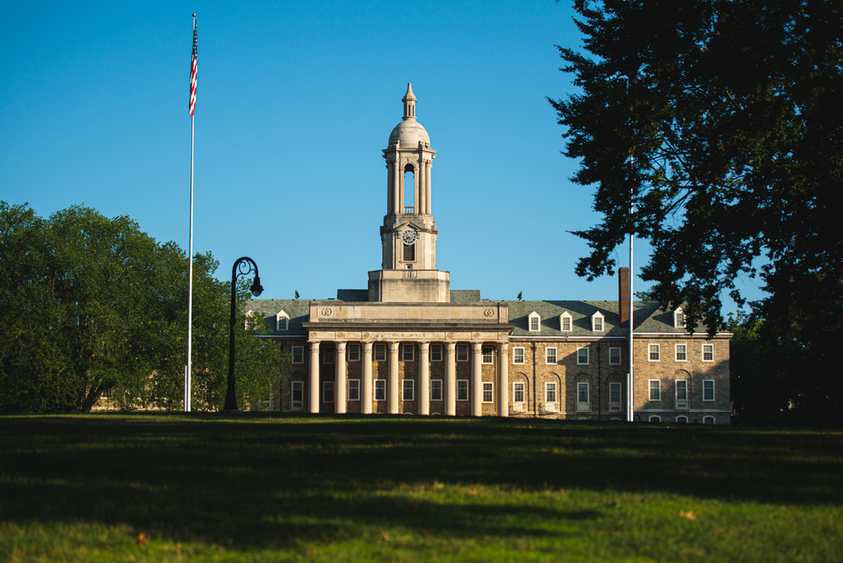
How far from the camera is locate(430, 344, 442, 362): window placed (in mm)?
83625

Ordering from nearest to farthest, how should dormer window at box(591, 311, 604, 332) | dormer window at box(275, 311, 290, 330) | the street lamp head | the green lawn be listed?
the green lawn < the street lamp head < dormer window at box(591, 311, 604, 332) < dormer window at box(275, 311, 290, 330)

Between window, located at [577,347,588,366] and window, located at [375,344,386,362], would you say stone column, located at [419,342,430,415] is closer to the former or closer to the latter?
window, located at [375,344,386,362]

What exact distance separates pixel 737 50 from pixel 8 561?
23.4m

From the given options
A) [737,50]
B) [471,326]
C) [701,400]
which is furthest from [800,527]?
[701,400]

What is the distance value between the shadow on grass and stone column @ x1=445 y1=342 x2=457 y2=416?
63447 millimetres

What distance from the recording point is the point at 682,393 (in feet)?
273

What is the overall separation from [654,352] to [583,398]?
7976 mm

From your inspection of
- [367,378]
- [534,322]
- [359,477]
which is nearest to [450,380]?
[367,378]

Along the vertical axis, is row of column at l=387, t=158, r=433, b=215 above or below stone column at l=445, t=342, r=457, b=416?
above

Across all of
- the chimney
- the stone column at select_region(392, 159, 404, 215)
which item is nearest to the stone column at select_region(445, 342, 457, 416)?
the stone column at select_region(392, 159, 404, 215)

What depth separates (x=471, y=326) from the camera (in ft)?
266

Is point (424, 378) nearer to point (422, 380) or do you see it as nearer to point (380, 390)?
point (422, 380)

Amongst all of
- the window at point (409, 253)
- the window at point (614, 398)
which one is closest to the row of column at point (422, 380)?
the window at point (409, 253)

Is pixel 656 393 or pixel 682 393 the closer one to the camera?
pixel 682 393
